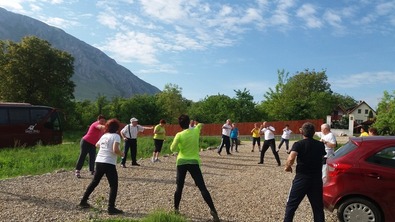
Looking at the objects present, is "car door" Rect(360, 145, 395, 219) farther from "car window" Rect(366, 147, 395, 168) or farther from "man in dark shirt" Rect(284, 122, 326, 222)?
"man in dark shirt" Rect(284, 122, 326, 222)

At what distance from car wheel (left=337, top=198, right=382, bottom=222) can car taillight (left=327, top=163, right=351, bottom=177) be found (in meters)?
0.46

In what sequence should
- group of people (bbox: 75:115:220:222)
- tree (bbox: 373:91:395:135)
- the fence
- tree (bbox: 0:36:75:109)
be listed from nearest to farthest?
group of people (bbox: 75:115:220:222)
tree (bbox: 373:91:395:135)
tree (bbox: 0:36:75:109)
the fence

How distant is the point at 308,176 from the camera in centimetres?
552

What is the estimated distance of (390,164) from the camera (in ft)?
19.4

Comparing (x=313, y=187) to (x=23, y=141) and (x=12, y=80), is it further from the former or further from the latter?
(x=12, y=80)

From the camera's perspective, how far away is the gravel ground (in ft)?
22.2

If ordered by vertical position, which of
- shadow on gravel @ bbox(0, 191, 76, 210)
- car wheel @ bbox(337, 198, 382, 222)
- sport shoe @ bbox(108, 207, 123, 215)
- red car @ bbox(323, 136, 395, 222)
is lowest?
shadow on gravel @ bbox(0, 191, 76, 210)

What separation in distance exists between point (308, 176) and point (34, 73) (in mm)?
51076

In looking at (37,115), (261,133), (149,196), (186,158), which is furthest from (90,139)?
(37,115)

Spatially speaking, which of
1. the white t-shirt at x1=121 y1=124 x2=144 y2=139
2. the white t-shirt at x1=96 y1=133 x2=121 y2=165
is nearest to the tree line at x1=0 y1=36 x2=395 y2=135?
the white t-shirt at x1=121 y1=124 x2=144 y2=139

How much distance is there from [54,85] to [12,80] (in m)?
5.64

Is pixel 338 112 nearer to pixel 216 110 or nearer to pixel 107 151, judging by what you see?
pixel 216 110

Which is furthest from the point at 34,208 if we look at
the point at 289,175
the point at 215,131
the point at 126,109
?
the point at 126,109

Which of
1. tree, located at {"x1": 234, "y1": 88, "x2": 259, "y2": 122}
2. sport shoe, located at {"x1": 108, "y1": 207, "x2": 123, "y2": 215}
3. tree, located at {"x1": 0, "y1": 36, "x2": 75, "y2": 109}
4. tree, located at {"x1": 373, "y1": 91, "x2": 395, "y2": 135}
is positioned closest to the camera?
sport shoe, located at {"x1": 108, "y1": 207, "x2": 123, "y2": 215}
